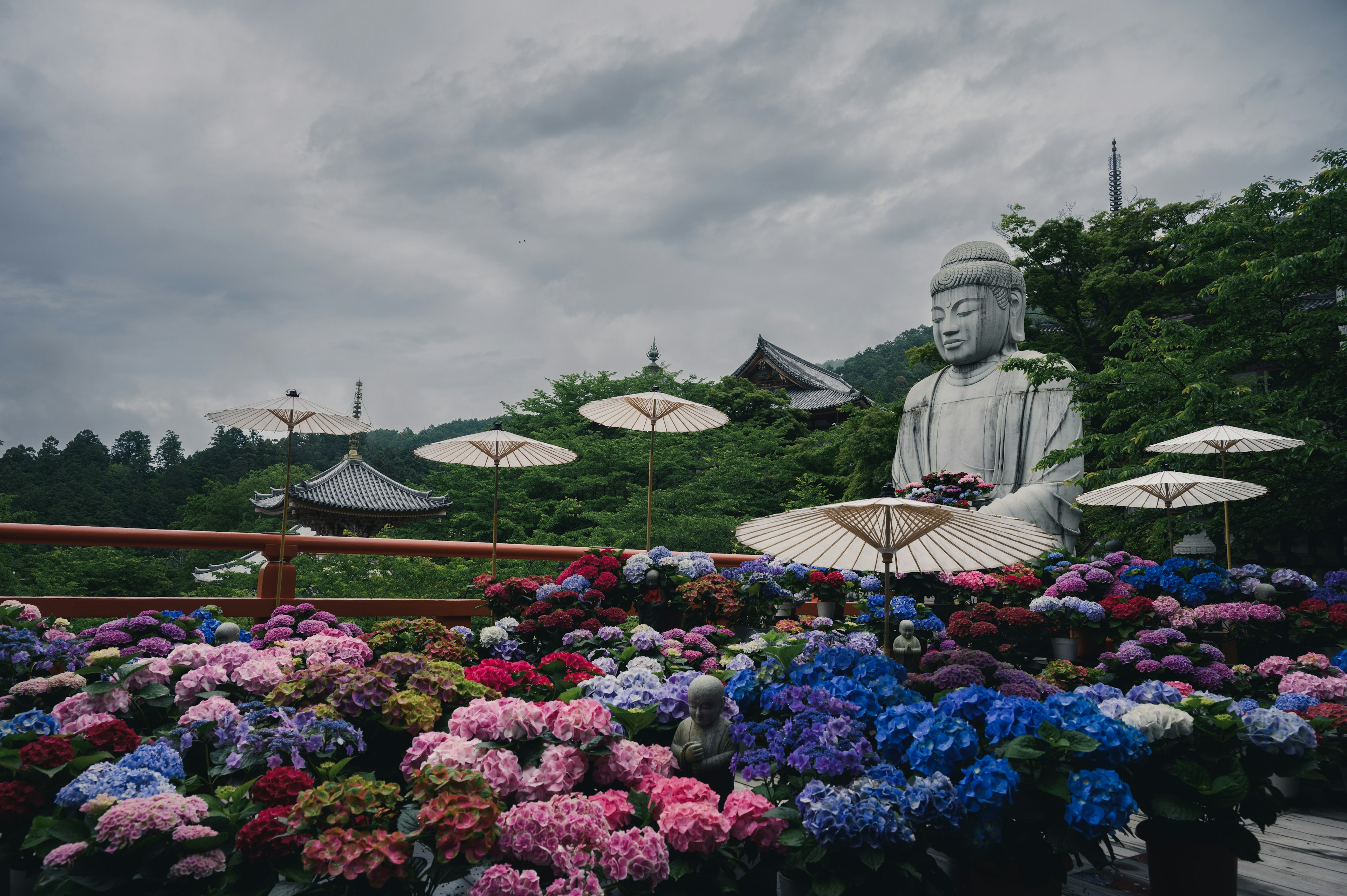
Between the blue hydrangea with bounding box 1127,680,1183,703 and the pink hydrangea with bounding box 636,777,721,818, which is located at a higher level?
the blue hydrangea with bounding box 1127,680,1183,703

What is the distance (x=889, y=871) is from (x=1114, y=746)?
0.76 m

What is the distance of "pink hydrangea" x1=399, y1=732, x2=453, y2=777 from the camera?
2076 mm

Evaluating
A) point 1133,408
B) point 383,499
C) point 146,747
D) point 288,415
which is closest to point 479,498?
point 383,499

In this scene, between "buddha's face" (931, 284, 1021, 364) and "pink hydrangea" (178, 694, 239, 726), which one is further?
"buddha's face" (931, 284, 1021, 364)

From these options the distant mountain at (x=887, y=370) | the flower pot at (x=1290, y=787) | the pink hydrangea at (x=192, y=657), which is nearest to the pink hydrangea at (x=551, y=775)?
the pink hydrangea at (x=192, y=657)

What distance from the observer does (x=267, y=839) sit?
166cm

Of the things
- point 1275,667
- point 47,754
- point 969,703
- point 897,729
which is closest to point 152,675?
point 47,754

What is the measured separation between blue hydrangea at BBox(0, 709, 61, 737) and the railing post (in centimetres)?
277

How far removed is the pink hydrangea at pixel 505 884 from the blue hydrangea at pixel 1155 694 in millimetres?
2237

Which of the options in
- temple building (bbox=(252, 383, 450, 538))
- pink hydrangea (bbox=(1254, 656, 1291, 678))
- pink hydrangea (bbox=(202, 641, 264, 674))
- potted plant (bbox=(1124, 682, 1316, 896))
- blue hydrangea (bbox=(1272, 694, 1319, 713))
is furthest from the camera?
temple building (bbox=(252, 383, 450, 538))

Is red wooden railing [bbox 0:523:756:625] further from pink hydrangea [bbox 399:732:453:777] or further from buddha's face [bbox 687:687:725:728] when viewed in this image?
pink hydrangea [bbox 399:732:453:777]

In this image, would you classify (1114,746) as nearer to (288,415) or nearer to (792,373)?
(288,415)

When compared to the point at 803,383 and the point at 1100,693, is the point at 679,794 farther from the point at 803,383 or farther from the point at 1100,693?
the point at 803,383

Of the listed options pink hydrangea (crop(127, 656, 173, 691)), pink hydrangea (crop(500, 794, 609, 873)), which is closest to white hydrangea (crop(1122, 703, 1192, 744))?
pink hydrangea (crop(500, 794, 609, 873))
